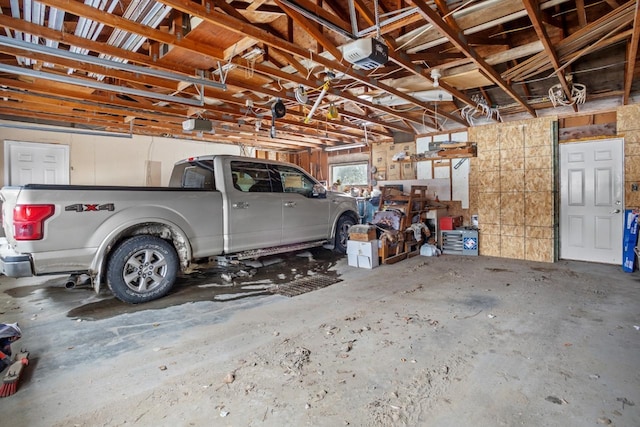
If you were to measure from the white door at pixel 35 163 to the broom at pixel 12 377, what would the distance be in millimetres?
6375

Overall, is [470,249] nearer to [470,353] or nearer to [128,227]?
[470,353]

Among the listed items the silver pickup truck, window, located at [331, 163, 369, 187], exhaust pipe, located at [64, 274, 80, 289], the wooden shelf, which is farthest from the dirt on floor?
window, located at [331, 163, 369, 187]

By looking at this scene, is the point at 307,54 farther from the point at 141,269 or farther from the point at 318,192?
the point at 141,269

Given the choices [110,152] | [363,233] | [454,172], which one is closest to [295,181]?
[363,233]

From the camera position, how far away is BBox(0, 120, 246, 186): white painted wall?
7.04m

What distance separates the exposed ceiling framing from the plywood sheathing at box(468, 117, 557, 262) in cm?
50

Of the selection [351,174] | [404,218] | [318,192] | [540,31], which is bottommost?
[404,218]

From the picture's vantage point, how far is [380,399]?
6.37ft

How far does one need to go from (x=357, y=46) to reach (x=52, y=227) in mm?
3207

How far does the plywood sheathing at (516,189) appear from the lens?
5.62 m

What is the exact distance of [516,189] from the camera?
590cm

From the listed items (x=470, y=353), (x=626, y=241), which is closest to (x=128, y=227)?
(x=470, y=353)

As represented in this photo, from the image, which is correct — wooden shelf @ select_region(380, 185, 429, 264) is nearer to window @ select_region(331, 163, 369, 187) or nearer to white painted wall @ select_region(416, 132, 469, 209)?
white painted wall @ select_region(416, 132, 469, 209)

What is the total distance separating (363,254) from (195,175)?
2.82m
